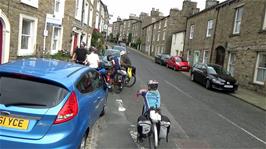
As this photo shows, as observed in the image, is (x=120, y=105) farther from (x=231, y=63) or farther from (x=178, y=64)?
(x=178, y=64)

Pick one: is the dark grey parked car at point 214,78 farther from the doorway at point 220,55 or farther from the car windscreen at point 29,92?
the car windscreen at point 29,92

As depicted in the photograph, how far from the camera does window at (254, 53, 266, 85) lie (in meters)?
18.5

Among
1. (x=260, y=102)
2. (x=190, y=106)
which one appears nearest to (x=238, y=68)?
(x=260, y=102)

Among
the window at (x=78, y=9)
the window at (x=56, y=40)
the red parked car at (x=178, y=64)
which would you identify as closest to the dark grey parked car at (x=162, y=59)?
the red parked car at (x=178, y=64)

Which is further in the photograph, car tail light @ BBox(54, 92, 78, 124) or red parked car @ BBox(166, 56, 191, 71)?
red parked car @ BBox(166, 56, 191, 71)

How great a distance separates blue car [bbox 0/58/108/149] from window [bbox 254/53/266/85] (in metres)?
16.2

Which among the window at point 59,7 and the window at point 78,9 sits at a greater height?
the window at point 78,9

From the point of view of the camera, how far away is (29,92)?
425cm

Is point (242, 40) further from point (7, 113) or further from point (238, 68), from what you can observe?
point (7, 113)

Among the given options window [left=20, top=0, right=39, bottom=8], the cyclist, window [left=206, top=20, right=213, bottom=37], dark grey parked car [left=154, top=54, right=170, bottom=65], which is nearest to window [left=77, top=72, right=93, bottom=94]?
the cyclist

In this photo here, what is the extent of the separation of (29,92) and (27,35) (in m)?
10.6

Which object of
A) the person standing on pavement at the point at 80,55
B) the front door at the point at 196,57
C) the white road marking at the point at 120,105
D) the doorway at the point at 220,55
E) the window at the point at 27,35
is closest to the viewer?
the white road marking at the point at 120,105

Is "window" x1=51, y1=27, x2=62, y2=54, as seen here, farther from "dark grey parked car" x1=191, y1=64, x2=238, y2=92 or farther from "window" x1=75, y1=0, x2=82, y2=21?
"dark grey parked car" x1=191, y1=64, x2=238, y2=92

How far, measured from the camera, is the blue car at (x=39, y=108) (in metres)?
4.04
